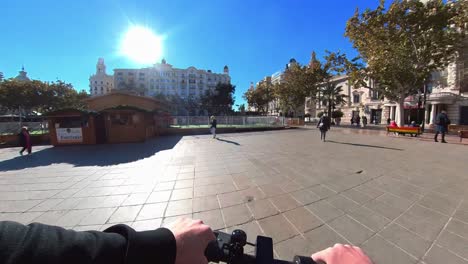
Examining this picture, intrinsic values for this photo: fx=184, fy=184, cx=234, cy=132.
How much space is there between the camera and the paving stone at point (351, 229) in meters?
2.35

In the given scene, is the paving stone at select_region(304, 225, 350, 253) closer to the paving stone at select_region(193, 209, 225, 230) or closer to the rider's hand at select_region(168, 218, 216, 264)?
the paving stone at select_region(193, 209, 225, 230)

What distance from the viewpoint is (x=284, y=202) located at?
3.35 m

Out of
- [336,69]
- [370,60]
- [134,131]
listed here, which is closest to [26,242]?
[134,131]

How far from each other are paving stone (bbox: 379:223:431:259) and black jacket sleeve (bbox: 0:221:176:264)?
2.78 meters

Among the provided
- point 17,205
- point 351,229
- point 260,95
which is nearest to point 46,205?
point 17,205

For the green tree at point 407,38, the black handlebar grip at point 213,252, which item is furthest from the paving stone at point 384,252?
the green tree at point 407,38

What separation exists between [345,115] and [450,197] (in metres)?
43.8

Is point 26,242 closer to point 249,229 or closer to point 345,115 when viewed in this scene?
point 249,229

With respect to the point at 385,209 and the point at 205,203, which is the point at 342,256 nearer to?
the point at 205,203

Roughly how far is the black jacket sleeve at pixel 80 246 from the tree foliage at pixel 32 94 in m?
27.0

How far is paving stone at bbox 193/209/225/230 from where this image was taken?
2688 millimetres

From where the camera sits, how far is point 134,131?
12.8 m

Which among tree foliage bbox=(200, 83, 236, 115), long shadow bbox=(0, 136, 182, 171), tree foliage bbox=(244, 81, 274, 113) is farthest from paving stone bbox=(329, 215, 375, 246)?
tree foliage bbox=(200, 83, 236, 115)

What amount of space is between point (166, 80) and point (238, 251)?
3287 inches
